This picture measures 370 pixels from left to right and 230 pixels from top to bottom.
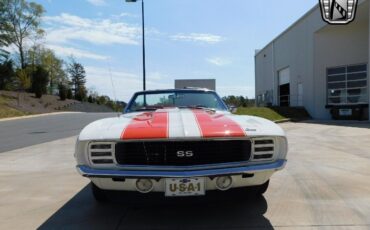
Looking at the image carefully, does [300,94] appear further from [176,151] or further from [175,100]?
[176,151]

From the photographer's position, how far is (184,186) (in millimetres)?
3711

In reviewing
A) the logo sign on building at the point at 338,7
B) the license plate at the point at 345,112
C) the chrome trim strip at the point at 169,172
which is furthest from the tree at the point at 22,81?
the chrome trim strip at the point at 169,172

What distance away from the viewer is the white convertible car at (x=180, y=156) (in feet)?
12.3

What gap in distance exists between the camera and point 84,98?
207ft

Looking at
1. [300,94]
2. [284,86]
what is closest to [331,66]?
[300,94]

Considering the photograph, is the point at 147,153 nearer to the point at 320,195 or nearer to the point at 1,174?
the point at 320,195

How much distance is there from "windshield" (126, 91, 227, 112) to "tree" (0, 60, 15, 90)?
154 ft

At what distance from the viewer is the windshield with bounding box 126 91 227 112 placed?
612 centimetres

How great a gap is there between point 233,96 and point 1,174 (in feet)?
179

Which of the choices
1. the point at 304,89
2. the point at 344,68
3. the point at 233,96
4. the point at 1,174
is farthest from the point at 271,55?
the point at 1,174

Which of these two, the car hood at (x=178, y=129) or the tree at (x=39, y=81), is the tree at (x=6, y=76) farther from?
the car hood at (x=178, y=129)

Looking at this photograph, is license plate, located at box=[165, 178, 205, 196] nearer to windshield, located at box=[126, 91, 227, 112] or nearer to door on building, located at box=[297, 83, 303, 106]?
windshield, located at box=[126, 91, 227, 112]

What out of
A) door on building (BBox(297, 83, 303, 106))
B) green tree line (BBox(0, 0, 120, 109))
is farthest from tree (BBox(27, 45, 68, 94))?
door on building (BBox(297, 83, 303, 106))

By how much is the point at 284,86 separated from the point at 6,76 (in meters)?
33.2
